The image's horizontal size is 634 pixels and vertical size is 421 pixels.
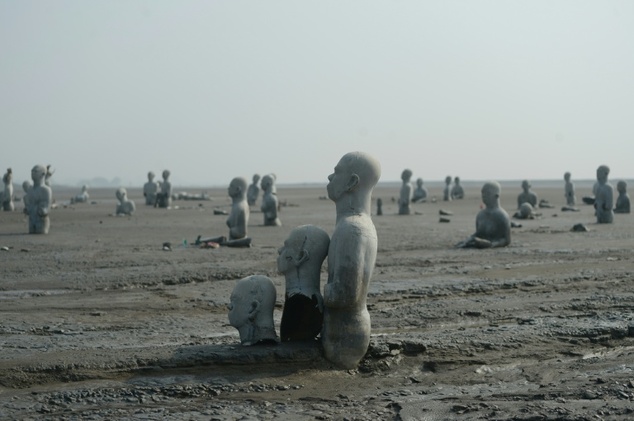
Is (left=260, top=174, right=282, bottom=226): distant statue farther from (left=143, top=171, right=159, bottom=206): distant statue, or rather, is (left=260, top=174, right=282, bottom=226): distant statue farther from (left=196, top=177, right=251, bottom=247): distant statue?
(left=143, top=171, right=159, bottom=206): distant statue

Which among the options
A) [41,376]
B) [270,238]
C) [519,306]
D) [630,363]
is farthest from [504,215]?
[41,376]

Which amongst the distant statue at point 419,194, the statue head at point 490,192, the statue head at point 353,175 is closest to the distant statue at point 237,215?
the statue head at point 490,192

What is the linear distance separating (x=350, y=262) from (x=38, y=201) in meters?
17.4

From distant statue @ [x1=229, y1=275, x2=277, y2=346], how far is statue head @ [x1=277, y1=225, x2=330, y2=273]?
0.98ft

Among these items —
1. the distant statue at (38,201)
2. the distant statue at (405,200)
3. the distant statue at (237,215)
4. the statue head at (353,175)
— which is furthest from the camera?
the distant statue at (405,200)

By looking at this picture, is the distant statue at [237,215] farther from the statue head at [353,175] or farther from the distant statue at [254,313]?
the statue head at [353,175]

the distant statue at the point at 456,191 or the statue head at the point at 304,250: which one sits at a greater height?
the distant statue at the point at 456,191

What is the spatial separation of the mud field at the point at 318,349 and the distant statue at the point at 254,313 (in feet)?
0.52

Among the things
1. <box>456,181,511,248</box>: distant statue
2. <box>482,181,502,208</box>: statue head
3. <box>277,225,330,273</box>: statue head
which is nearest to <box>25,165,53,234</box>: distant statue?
<box>456,181,511,248</box>: distant statue

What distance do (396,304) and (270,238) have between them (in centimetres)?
1066

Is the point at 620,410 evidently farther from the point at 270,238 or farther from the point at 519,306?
the point at 270,238

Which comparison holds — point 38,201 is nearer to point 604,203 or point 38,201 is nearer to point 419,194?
point 604,203

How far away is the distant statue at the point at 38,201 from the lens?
23167 mm

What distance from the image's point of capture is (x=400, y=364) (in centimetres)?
838
